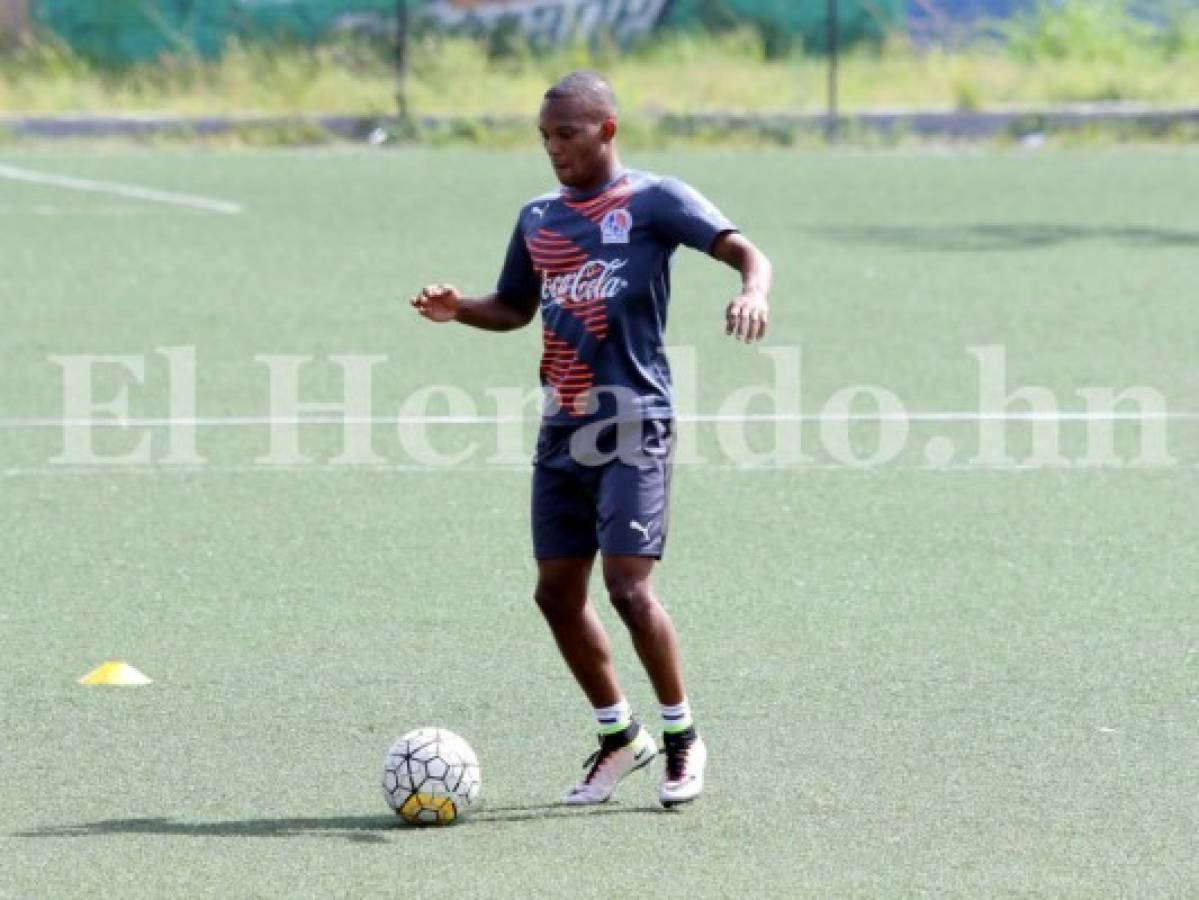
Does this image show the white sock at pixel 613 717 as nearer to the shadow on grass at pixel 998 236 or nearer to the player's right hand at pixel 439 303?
the player's right hand at pixel 439 303

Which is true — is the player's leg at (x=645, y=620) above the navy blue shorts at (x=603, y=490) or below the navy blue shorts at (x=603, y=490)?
below

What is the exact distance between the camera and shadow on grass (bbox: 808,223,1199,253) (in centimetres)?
1966

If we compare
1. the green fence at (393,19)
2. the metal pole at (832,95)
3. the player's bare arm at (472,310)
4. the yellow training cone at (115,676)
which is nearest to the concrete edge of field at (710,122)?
the metal pole at (832,95)

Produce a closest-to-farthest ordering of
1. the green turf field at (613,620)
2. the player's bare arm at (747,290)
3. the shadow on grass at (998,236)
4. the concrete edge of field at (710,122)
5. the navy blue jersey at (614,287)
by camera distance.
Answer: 1. the green turf field at (613,620)
2. the player's bare arm at (747,290)
3. the navy blue jersey at (614,287)
4. the shadow on grass at (998,236)
5. the concrete edge of field at (710,122)

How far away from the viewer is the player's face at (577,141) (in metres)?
6.66

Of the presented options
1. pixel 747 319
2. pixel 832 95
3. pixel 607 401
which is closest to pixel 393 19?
pixel 832 95

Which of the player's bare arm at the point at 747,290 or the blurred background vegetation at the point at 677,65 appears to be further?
the blurred background vegetation at the point at 677,65

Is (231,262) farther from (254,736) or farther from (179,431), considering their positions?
(254,736)

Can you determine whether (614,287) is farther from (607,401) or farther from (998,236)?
(998,236)

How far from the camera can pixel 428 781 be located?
21.3 ft

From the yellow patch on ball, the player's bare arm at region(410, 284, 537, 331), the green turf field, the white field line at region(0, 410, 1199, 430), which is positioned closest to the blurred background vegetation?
the green turf field

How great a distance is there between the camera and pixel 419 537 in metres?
10.3

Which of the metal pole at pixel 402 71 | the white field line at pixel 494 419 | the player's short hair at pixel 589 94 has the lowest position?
the white field line at pixel 494 419

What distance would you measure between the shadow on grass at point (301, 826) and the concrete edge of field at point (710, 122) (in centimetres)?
2119
